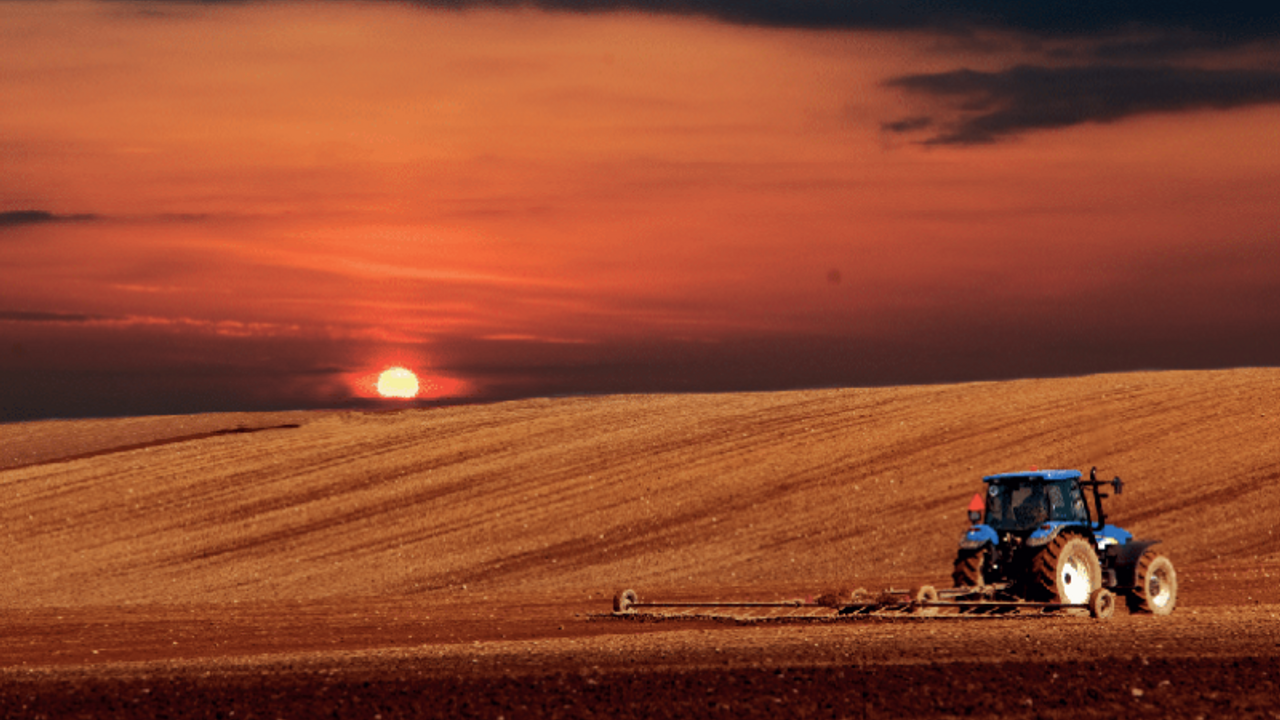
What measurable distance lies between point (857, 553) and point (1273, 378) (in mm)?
23324

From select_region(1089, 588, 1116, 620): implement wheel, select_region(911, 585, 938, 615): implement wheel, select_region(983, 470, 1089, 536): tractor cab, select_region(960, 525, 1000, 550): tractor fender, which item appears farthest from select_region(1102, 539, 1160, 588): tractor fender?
select_region(911, 585, 938, 615): implement wheel

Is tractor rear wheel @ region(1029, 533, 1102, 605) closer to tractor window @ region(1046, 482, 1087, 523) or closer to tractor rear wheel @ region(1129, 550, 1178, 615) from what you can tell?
tractor window @ region(1046, 482, 1087, 523)

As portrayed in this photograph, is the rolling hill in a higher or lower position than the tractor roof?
higher

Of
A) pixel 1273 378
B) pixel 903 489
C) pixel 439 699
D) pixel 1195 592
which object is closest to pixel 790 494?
pixel 903 489

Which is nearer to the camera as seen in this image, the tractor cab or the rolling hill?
the tractor cab

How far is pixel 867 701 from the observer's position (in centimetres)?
1551

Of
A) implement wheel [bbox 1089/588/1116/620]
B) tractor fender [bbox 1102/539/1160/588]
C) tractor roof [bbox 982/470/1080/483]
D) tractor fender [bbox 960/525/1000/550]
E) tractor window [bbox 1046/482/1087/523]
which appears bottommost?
implement wheel [bbox 1089/588/1116/620]

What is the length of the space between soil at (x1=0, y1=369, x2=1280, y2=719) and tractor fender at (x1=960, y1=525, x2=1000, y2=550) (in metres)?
1.19

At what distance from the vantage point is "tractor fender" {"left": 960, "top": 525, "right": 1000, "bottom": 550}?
976 inches

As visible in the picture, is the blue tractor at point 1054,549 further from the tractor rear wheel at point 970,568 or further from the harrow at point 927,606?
the harrow at point 927,606

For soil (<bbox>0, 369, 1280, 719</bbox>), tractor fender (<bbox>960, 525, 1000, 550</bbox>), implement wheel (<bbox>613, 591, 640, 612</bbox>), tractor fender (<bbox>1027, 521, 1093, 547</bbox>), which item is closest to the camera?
soil (<bbox>0, 369, 1280, 719</bbox>)

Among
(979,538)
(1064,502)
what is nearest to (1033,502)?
(1064,502)

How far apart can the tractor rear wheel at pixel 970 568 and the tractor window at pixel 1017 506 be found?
30.0 inches

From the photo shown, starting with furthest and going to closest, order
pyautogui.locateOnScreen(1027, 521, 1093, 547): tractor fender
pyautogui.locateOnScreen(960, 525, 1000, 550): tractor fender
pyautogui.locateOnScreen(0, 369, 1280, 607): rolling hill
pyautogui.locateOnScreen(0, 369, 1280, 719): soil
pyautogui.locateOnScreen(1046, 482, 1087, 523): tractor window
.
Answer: pyautogui.locateOnScreen(0, 369, 1280, 607): rolling hill → pyautogui.locateOnScreen(1046, 482, 1087, 523): tractor window → pyautogui.locateOnScreen(960, 525, 1000, 550): tractor fender → pyautogui.locateOnScreen(1027, 521, 1093, 547): tractor fender → pyautogui.locateOnScreen(0, 369, 1280, 719): soil
